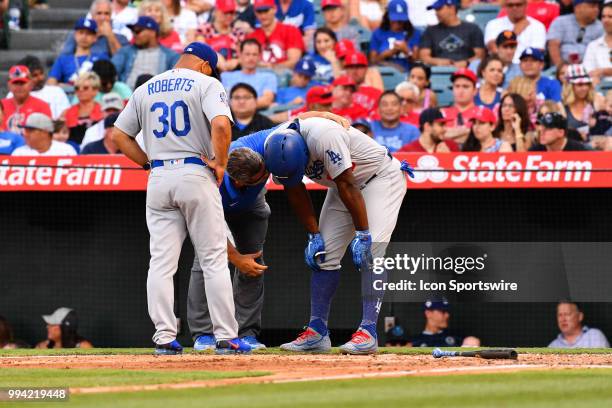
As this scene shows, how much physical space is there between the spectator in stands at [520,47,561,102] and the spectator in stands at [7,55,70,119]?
207 inches

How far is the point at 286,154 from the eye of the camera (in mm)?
7844

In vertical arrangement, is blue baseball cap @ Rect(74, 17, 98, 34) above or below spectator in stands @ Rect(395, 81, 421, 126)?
above

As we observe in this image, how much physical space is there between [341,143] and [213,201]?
94 centimetres

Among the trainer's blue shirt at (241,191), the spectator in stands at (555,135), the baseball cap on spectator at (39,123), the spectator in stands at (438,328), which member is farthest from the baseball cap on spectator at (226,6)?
the trainer's blue shirt at (241,191)

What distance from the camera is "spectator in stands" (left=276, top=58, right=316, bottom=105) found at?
13.7 metres

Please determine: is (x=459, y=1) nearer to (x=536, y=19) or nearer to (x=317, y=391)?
(x=536, y=19)

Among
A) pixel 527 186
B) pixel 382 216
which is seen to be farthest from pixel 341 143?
pixel 527 186

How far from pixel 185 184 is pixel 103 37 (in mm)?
7777

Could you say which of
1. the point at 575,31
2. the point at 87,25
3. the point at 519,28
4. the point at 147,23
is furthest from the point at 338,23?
the point at 87,25

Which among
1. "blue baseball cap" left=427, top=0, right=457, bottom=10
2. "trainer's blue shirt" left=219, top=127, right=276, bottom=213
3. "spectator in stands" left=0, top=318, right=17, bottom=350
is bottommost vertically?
"spectator in stands" left=0, top=318, right=17, bottom=350

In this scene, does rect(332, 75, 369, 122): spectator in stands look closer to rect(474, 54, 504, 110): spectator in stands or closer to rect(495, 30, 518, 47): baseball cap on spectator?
rect(474, 54, 504, 110): spectator in stands

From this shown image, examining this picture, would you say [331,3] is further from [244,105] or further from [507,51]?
[244,105]

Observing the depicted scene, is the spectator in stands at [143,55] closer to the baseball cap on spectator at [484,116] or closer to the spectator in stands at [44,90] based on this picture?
the spectator in stands at [44,90]

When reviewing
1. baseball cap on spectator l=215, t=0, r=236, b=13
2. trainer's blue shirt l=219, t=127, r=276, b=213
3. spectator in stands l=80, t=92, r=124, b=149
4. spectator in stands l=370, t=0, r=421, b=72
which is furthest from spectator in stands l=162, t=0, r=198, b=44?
trainer's blue shirt l=219, t=127, r=276, b=213
